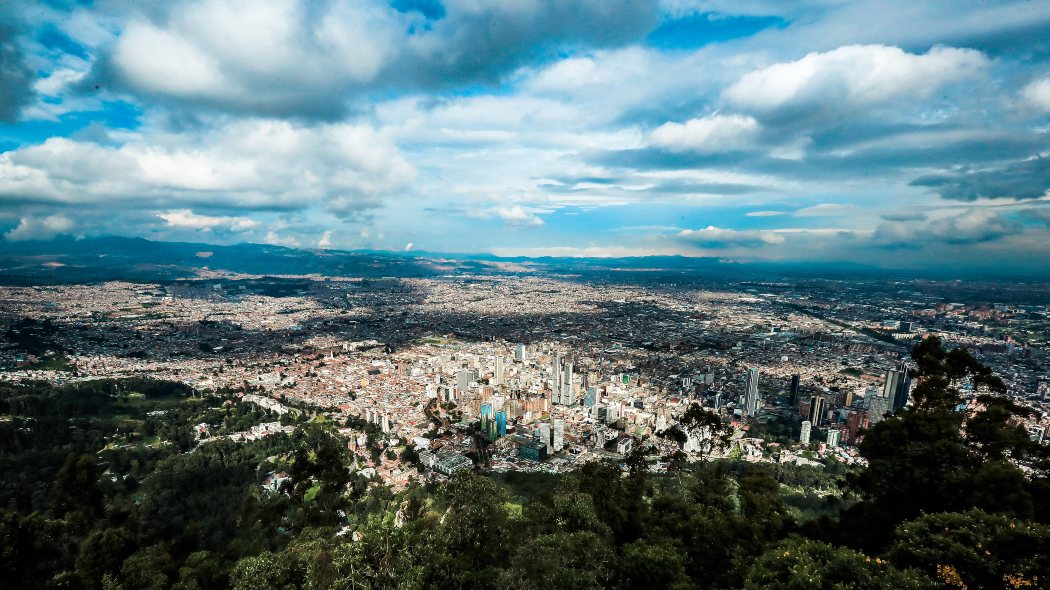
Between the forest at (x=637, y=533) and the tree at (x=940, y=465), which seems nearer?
the forest at (x=637, y=533)

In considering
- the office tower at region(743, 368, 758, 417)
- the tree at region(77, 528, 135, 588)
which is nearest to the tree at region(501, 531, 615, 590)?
the tree at region(77, 528, 135, 588)

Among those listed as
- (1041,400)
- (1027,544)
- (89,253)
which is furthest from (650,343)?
(89,253)

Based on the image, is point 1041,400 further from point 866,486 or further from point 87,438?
point 87,438

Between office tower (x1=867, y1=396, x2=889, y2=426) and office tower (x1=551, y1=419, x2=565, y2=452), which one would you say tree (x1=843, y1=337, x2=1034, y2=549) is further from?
office tower (x1=867, y1=396, x2=889, y2=426)

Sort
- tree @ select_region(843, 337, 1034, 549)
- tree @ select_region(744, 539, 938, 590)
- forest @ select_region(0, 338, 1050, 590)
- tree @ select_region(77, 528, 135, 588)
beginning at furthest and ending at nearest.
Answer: tree @ select_region(77, 528, 135, 588)
tree @ select_region(843, 337, 1034, 549)
forest @ select_region(0, 338, 1050, 590)
tree @ select_region(744, 539, 938, 590)

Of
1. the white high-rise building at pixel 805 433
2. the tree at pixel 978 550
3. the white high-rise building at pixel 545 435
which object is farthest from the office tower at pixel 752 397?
the tree at pixel 978 550

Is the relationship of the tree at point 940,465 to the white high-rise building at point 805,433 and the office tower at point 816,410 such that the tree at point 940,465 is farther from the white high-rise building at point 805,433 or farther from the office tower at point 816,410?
the office tower at point 816,410

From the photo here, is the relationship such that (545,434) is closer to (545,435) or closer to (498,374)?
(545,435)

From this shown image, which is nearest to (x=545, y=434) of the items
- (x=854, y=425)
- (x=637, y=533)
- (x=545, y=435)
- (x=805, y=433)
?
(x=545, y=435)
